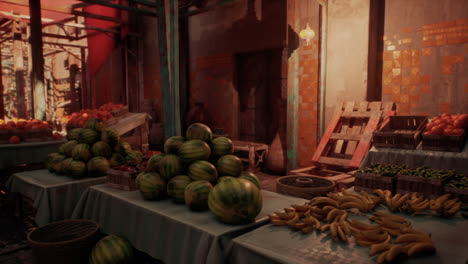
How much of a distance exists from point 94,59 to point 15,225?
11.8 metres

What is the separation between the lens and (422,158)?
4266mm

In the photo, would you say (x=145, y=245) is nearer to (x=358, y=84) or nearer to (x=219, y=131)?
(x=358, y=84)

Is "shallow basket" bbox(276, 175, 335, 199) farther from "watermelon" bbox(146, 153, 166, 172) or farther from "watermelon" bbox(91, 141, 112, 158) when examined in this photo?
"watermelon" bbox(91, 141, 112, 158)

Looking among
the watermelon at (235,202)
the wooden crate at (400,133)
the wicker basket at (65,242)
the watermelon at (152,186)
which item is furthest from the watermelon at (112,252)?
the wooden crate at (400,133)

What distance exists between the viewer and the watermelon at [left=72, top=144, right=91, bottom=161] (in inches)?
156

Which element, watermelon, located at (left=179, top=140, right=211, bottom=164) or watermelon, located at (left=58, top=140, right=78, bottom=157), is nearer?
watermelon, located at (left=179, top=140, right=211, bottom=164)

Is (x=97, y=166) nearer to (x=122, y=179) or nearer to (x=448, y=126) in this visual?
(x=122, y=179)

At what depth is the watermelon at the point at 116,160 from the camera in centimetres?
413

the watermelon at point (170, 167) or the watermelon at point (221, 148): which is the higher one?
the watermelon at point (221, 148)

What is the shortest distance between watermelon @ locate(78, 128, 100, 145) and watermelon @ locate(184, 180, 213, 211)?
2158 millimetres

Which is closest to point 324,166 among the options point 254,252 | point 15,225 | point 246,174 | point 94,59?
point 246,174

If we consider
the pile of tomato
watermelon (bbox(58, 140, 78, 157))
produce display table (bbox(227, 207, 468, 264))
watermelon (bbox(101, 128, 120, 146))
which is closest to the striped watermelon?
produce display table (bbox(227, 207, 468, 264))

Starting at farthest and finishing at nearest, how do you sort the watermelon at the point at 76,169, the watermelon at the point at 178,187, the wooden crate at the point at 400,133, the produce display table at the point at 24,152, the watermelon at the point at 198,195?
the produce display table at the point at 24,152
the wooden crate at the point at 400,133
the watermelon at the point at 76,169
the watermelon at the point at 178,187
the watermelon at the point at 198,195

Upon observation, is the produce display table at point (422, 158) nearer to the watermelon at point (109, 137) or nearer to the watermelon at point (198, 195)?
the watermelon at point (198, 195)
